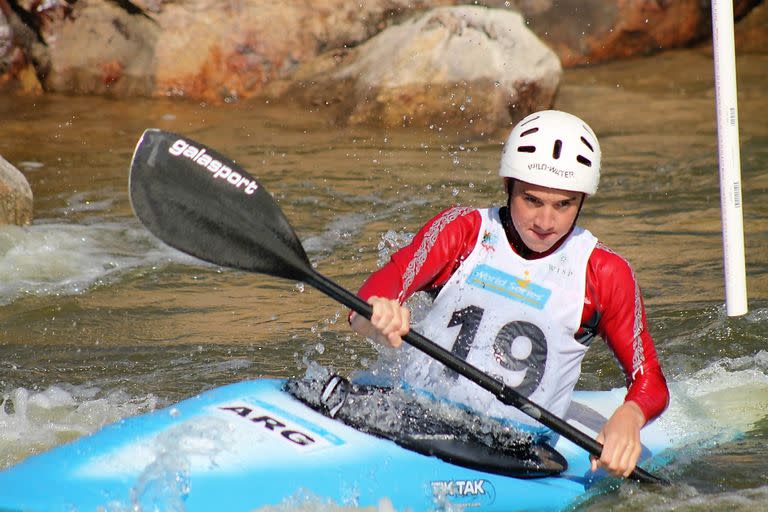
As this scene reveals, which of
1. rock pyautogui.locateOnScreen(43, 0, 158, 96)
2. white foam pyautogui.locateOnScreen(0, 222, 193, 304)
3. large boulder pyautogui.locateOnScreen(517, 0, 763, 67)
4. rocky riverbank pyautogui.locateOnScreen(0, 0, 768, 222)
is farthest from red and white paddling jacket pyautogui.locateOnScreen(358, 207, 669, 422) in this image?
large boulder pyautogui.locateOnScreen(517, 0, 763, 67)

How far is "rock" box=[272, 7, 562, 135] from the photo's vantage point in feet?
30.0

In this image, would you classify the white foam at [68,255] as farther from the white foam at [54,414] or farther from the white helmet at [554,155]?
the white helmet at [554,155]

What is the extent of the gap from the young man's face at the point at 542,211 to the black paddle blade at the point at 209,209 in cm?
74

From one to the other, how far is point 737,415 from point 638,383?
39.6 inches

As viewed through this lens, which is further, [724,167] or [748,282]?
[748,282]

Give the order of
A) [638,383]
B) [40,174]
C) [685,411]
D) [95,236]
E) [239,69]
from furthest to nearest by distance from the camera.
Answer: [239,69] → [40,174] → [95,236] → [685,411] → [638,383]

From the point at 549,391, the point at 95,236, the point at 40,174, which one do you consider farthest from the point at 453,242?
the point at 40,174

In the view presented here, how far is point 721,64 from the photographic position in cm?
442

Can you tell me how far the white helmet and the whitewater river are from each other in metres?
1.08

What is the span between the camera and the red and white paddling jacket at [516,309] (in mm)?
3621

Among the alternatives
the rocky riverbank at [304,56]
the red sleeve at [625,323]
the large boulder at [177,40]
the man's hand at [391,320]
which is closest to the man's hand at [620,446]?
the red sleeve at [625,323]

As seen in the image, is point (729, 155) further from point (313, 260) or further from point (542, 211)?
point (313, 260)

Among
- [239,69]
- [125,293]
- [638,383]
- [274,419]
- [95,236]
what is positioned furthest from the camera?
[239,69]

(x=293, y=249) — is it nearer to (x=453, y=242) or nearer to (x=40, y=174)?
(x=453, y=242)
